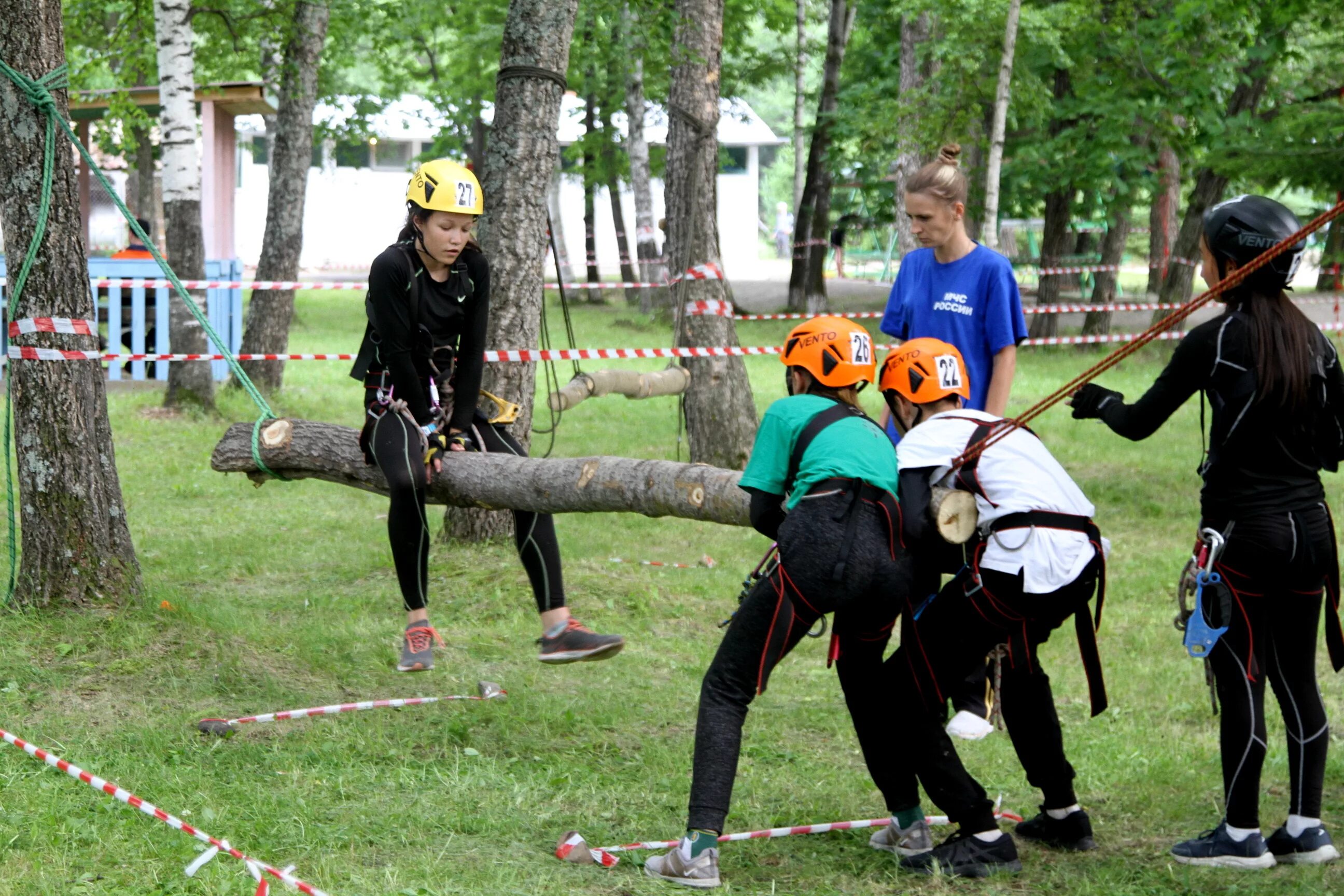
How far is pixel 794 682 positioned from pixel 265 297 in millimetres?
9499

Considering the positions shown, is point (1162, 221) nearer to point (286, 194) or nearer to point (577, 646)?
point (286, 194)

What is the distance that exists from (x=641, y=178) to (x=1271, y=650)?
2379 centimetres

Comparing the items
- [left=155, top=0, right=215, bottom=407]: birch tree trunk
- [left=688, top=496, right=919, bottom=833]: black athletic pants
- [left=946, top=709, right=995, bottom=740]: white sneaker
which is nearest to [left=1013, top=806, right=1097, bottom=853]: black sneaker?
[left=946, top=709, right=995, bottom=740]: white sneaker

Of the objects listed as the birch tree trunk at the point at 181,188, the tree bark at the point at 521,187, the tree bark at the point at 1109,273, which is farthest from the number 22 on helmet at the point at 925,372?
the tree bark at the point at 1109,273

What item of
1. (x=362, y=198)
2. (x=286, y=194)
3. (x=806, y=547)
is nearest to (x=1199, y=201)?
(x=286, y=194)

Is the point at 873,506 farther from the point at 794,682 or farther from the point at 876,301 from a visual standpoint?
the point at 876,301

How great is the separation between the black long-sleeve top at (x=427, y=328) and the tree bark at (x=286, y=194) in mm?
9583

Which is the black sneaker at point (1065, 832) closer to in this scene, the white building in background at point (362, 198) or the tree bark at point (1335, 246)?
the tree bark at point (1335, 246)

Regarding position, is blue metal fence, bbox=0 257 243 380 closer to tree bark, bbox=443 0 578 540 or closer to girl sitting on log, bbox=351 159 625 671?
tree bark, bbox=443 0 578 540

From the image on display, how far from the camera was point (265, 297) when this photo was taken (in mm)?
14609

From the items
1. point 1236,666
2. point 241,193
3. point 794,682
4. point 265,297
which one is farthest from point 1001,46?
point 241,193

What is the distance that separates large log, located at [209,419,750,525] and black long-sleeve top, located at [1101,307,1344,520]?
4.92ft

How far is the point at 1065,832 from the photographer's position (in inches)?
181

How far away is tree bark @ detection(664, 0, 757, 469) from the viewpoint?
11.0m
